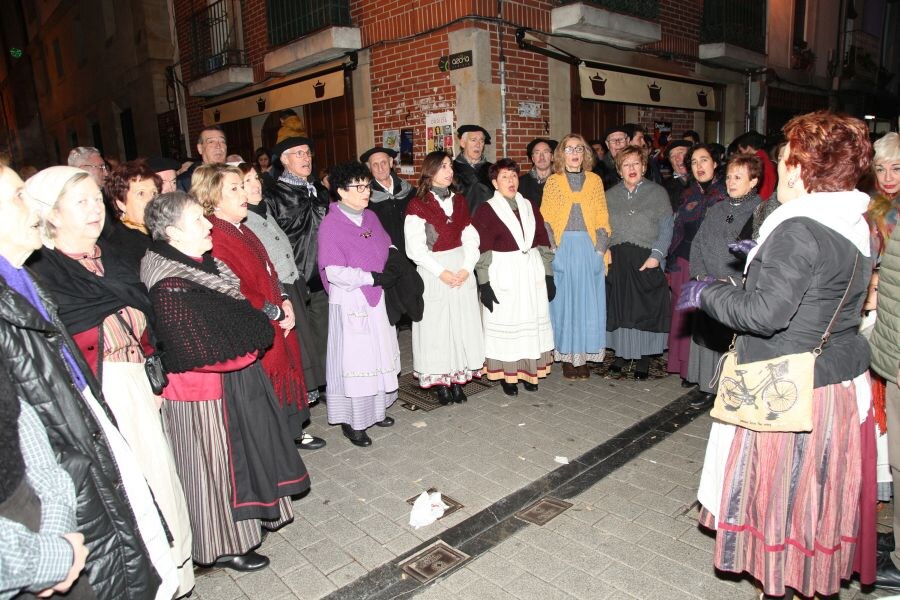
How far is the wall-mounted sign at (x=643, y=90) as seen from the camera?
8969mm

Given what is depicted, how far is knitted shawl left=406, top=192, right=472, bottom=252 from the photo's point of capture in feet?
16.2

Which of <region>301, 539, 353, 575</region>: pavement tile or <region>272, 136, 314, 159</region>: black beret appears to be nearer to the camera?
<region>301, 539, 353, 575</region>: pavement tile

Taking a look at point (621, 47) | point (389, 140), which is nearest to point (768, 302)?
point (389, 140)

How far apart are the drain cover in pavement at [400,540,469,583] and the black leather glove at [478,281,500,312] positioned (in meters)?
2.40

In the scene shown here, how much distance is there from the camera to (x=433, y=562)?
3.14 m

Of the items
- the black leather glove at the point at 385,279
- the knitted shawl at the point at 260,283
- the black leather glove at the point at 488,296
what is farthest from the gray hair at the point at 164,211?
the black leather glove at the point at 488,296

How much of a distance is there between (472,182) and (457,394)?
2028 millimetres

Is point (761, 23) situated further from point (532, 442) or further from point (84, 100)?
point (84, 100)

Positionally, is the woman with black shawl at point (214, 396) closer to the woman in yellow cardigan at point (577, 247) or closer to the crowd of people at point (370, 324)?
the crowd of people at point (370, 324)

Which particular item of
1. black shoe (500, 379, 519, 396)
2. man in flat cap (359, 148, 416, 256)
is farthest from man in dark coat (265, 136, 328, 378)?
black shoe (500, 379, 519, 396)

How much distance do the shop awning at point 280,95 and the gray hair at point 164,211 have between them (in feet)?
23.0

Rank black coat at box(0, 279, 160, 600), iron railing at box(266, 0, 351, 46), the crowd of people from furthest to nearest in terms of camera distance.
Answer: iron railing at box(266, 0, 351, 46), the crowd of people, black coat at box(0, 279, 160, 600)

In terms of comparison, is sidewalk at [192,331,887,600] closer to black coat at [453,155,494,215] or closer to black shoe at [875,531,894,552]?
black shoe at [875,531,894,552]

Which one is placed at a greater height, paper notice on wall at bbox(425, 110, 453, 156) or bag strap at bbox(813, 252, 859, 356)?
paper notice on wall at bbox(425, 110, 453, 156)
